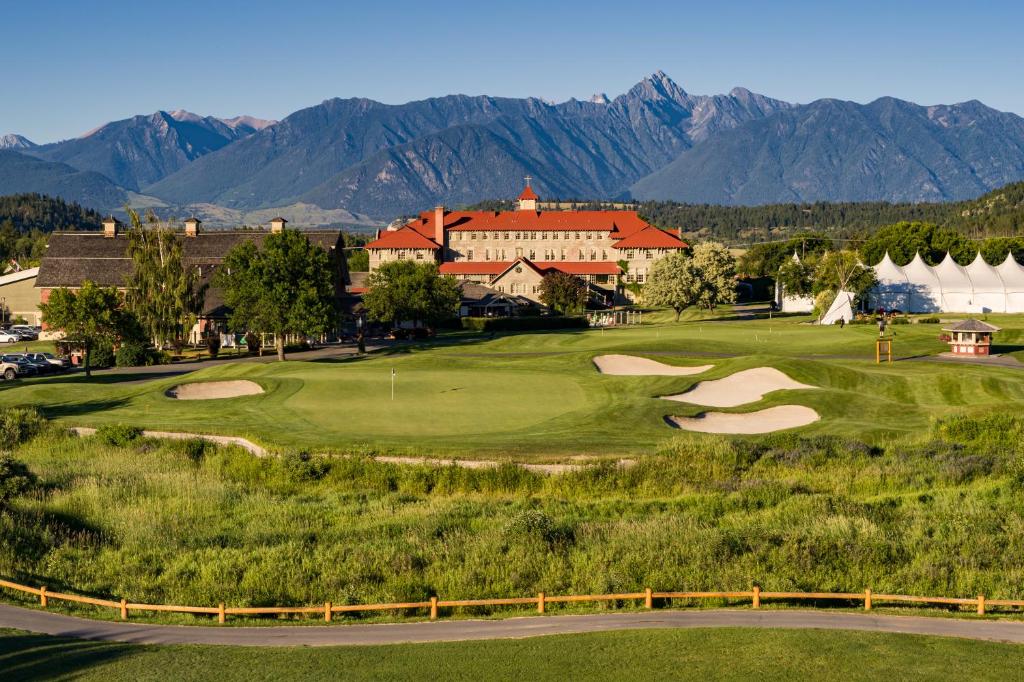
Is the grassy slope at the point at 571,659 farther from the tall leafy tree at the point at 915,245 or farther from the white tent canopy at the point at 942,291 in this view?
the tall leafy tree at the point at 915,245

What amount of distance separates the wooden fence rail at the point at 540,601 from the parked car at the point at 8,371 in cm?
4530

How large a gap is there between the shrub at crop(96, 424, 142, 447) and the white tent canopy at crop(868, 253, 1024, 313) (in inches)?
3243

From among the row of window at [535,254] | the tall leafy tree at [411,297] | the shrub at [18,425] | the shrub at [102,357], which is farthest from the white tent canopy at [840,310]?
the shrub at [18,425]

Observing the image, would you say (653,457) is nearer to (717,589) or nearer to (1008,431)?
(717,589)

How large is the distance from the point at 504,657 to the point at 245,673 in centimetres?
540

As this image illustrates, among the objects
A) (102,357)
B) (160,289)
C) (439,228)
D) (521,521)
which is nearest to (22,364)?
(102,357)

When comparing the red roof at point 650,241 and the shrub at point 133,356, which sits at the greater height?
the red roof at point 650,241

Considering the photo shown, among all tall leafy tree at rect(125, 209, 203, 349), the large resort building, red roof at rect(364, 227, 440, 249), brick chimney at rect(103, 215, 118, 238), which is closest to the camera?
tall leafy tree at rect(125, 209, 203, 349)

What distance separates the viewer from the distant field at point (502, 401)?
42781mm

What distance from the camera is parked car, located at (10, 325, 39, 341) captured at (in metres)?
95.0

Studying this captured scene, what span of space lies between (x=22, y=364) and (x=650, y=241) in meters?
98.3

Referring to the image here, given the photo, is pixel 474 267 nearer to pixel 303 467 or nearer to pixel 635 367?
pixel 635 367

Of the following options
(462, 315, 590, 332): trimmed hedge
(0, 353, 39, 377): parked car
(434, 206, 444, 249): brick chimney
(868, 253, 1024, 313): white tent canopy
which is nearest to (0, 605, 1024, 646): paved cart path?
(0, 353, 39, 377): parked car

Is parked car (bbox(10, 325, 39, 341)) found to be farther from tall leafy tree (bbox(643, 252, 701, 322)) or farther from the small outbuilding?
the small outbuilding
